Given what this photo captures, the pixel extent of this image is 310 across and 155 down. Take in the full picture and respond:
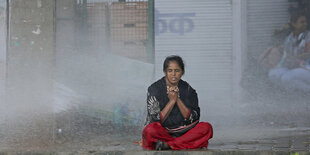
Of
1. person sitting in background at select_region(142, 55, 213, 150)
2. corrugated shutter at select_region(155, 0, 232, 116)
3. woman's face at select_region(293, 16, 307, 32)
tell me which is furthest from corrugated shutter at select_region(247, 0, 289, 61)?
person sitting in background at select_region(142, 55, 213, 150)

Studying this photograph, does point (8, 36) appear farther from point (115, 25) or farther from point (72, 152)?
point (72, 152)

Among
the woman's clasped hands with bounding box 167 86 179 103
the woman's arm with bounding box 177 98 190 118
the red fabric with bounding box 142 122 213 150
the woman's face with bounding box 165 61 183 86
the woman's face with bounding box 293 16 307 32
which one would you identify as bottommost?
the red fabric with bounding box 142 122 213 150

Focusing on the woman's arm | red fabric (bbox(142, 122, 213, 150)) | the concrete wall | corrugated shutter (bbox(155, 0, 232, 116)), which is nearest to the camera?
red fabric (bbox(142, 122, 213, 150))

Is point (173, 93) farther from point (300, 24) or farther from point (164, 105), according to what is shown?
point (300, 24)

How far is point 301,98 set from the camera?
25.4 ft

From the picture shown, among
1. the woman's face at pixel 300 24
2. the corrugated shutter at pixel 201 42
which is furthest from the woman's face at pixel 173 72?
the woman's face at pixel 300 24

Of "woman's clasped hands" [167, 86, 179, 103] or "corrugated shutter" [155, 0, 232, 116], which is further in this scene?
"corrugated shutter" [155, 0, 232, 116]

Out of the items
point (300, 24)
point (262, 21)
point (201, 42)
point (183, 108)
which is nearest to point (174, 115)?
point (183, 108)

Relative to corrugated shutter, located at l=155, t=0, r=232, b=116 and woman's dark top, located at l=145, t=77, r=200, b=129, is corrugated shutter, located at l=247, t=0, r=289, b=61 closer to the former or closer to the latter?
corrugated shutter, located at l=155, t=0, r=232, b=116

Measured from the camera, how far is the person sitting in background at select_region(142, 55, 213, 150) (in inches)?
167

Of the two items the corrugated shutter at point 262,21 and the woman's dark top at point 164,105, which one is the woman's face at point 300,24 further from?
the woman's dark top at point 164,105

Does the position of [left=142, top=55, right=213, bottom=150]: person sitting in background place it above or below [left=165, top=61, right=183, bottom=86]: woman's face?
below

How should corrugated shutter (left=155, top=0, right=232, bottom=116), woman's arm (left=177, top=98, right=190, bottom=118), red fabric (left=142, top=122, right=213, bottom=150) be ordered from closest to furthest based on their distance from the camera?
red fabric (left=142, top=122, right=213, bottom=150), woman's arm (left=177, top=98, right=190, bottom=118), corrugated shutter (left=155, top=0, right=232, bottom=116)

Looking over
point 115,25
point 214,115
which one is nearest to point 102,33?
point 115,25
